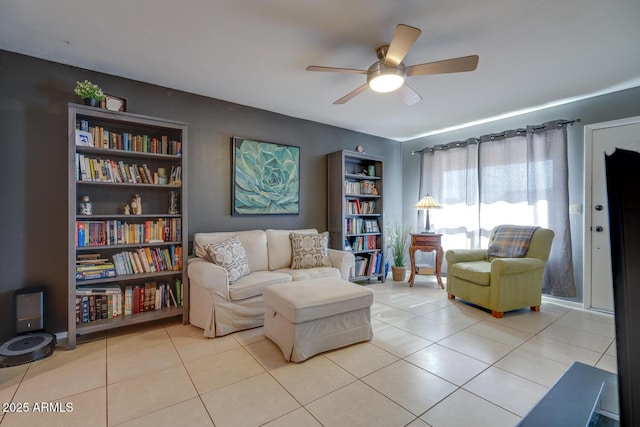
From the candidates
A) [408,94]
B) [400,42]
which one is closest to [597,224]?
[408,94]

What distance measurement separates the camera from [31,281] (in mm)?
2346

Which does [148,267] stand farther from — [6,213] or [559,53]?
[559,53]

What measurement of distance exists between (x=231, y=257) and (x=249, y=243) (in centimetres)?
47

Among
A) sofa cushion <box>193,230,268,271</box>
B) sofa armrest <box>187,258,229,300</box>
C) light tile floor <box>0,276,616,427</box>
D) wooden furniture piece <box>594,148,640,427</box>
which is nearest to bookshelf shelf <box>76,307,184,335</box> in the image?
light tile floor <box>0,276,616,427</box>

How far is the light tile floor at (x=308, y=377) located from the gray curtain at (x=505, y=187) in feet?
3.77

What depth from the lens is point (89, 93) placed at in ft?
7.59

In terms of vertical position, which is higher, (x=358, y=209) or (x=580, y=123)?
(x=580, y=123)

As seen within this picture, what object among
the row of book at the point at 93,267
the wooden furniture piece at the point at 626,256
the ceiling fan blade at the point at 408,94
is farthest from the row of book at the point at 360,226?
the wooden furniture piece at the point at 626,256

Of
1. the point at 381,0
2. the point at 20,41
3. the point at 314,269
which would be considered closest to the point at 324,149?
the point at 314,269

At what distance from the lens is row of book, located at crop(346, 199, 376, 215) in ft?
13.7

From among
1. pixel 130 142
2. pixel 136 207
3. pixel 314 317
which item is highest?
pixel 130 142

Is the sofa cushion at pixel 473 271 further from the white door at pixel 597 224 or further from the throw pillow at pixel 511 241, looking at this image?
the white door at pixel 597 224

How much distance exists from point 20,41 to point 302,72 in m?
2.21

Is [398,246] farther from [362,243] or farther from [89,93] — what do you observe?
[89,93]
